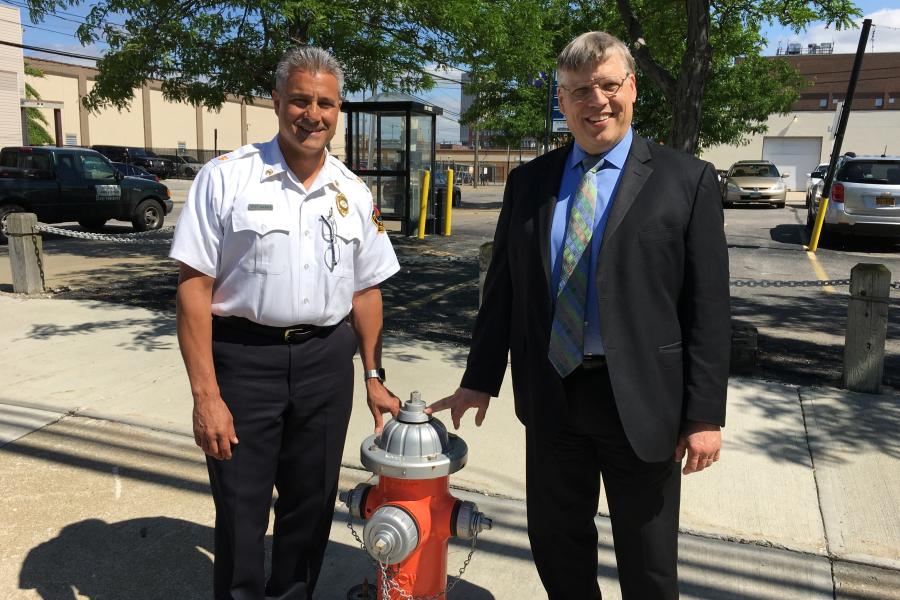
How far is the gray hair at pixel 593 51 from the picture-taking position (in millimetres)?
2002

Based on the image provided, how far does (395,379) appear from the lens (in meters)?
5.30

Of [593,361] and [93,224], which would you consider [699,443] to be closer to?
[593,361]

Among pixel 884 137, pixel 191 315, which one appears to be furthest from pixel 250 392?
pixel 884 137

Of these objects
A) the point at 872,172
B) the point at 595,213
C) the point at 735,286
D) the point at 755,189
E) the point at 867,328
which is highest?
the point at 872,172

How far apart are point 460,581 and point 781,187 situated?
22.2m

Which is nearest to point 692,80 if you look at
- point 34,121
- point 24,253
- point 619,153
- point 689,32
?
point 689,32

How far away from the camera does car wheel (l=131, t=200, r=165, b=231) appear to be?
14.8m

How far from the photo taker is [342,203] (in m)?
2.40

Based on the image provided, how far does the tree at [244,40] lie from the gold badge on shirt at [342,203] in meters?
7.38

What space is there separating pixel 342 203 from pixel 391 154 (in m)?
13.1

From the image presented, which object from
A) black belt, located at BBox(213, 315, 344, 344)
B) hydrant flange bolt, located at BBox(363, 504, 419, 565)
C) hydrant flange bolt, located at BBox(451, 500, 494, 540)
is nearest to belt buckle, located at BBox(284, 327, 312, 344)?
black belt, located at BBox(213, 315, 344, 344)

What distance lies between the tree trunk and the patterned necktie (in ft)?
12.3

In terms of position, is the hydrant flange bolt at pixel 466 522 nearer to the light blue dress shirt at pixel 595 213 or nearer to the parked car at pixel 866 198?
the light blue dress shirt at pixel 595 213

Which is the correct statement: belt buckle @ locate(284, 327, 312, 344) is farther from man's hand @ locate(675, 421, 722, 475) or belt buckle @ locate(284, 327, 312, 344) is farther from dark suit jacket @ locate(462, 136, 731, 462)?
man's hand @ locate(675, 421, 722, 475)
